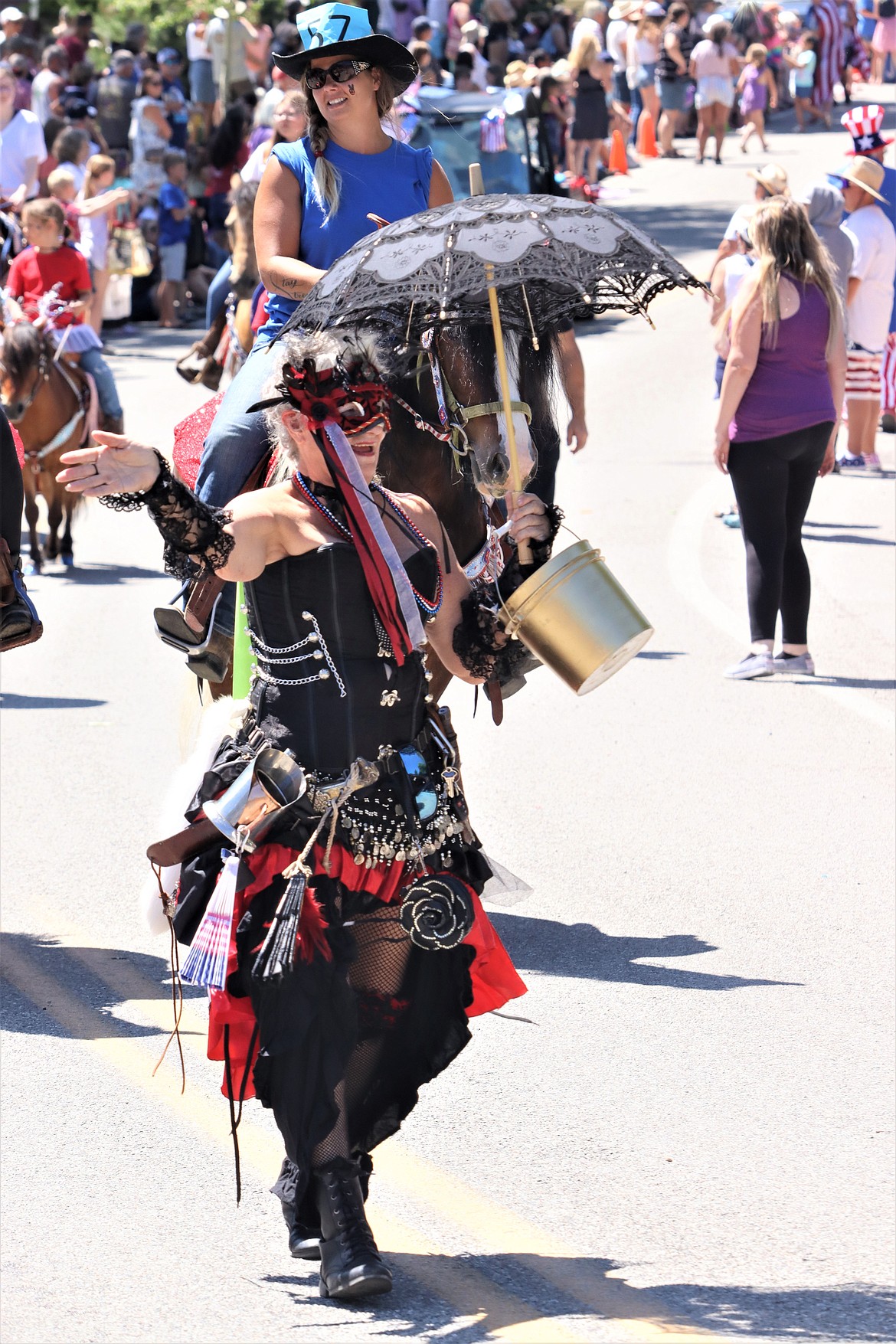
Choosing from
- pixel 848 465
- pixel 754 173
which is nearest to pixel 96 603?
pixel 754 173

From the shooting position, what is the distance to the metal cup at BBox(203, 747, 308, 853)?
4297 mm

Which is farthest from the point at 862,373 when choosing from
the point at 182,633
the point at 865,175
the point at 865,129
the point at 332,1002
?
the point at 332,1002

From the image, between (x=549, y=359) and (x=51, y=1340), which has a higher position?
(x=549, y=359)

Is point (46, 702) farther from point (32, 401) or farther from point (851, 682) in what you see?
point (851, 682)

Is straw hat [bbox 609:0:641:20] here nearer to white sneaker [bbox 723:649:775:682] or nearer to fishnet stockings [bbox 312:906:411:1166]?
white sneaker [bbox 723:649:775:682]

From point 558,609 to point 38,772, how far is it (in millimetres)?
4448

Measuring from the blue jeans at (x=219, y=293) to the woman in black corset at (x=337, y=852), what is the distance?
8141 mm

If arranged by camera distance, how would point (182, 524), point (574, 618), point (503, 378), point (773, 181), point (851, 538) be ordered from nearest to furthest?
point (182, 524) < point (574, 618) < point (503, 378) < point (773, 181) < point (851, 538)

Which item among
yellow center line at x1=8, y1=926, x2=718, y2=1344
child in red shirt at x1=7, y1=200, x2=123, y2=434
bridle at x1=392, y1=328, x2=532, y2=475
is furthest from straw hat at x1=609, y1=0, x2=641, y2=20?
yellow center line at x1=8, y1=926, x2=718, y2=1344

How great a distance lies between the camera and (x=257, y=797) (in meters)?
4.36

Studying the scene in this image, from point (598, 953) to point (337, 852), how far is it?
7.70 ft

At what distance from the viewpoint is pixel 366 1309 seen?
13.9 ft

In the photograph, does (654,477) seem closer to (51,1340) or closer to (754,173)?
(754,173)

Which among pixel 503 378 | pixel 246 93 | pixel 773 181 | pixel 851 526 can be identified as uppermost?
pixel 246 93
